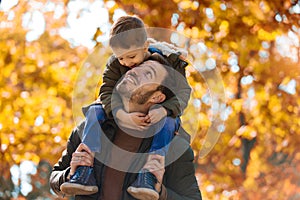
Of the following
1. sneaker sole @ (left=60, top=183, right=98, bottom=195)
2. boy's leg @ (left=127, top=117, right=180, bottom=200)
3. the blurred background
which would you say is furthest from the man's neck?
the blurred background

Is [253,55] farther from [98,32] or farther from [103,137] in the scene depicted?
[103,137]

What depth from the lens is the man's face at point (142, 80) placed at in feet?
8.73

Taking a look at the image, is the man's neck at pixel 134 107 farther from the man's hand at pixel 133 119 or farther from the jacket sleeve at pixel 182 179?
the jacket sleeve at pixel 182 179

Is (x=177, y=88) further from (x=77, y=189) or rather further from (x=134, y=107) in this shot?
(x=77, y=189)

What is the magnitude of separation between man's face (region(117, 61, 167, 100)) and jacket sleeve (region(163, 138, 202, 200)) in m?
0.32

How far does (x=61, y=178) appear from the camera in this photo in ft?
8.91

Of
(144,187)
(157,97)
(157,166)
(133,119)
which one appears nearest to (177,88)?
(157,97)

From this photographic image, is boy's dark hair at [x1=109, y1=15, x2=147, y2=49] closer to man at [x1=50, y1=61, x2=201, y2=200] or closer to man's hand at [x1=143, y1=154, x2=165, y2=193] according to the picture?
man at [x1=50, y1=61, x2=201, y2=200]

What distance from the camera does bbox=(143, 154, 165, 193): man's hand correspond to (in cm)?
257

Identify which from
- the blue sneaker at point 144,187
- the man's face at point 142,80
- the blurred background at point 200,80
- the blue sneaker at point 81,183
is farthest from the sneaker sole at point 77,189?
the blurred background at point 200,80

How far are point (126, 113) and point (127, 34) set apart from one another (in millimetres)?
306

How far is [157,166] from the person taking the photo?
258 cm

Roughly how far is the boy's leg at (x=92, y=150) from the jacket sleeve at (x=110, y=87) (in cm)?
3

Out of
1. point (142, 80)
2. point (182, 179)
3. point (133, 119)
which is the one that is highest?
point (142, 80)
